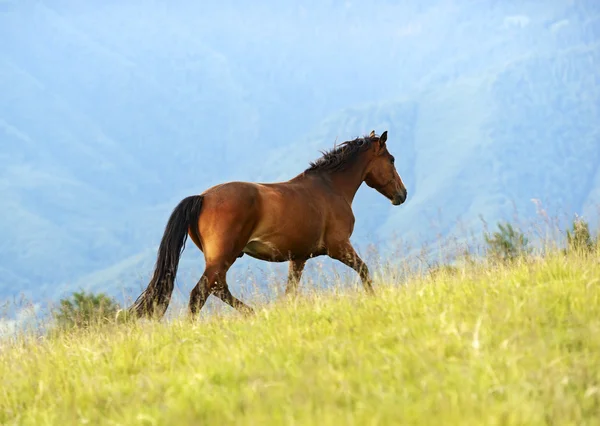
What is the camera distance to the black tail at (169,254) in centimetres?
1029

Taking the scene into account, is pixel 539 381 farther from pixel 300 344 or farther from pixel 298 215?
pixel 298 215

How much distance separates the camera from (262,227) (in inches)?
434

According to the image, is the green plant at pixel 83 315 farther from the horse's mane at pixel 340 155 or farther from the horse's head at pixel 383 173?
the horse's head at pixel 383 173

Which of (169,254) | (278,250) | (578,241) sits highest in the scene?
(278,250)

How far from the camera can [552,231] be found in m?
10.3

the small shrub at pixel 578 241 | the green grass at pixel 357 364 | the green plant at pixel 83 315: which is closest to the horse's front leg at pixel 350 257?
the small shrub at pixel 578 241

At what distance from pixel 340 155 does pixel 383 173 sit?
A: 0.98 m

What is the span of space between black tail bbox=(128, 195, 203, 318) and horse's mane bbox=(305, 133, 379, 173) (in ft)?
7.83

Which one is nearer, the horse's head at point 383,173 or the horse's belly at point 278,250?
the horse's belly at point 278,250

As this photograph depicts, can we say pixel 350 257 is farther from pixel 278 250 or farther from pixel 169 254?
pixel 169 254

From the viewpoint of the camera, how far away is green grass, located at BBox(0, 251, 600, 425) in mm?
4492

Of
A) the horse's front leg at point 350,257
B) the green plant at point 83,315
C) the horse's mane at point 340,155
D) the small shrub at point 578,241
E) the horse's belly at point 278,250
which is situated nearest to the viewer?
the small shrub at point 578,241

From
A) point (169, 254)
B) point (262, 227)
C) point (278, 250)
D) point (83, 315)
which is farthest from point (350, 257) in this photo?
point (83, 315)

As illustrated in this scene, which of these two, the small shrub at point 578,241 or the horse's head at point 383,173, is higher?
the horse's head at point 383,173
